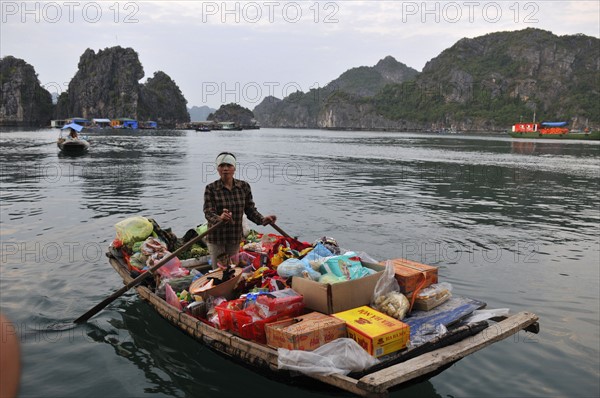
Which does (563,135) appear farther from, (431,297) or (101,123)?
(101,123)

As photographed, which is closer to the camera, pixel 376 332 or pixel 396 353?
pixel 376 332

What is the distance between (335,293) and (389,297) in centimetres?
79

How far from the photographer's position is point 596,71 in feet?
625

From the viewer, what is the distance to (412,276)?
5934 millimetres

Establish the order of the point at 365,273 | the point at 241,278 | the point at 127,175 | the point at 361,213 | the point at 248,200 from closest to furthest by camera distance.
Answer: the point at 365,273
the point at 241,278
the point at 248,200
the point at 361,213
the point at 127,175

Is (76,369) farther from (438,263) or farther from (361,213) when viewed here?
(361,213)

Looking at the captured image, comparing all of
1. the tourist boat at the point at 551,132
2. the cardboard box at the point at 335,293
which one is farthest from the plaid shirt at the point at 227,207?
the tourist boat at the point at 551,132

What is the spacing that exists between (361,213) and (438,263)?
610cm

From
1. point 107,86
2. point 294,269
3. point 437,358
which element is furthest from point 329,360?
point 107,86

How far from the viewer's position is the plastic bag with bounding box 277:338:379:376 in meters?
4.52

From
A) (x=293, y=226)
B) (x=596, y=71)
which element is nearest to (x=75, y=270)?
(x=293, y=226)

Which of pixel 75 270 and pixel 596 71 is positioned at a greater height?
pixel 596 71

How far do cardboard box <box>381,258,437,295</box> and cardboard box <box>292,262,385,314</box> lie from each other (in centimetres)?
33

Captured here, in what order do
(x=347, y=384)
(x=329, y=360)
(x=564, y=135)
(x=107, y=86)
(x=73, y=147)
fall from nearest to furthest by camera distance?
(x=347, y=384) < (x=329, y=360) < (x=73, y=147) < (x=564, y=135) < (x=107, y=86)
